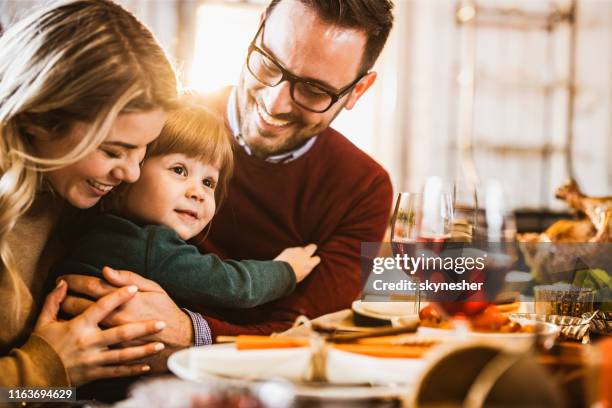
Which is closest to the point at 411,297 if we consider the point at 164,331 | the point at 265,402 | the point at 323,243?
the point at 323,243

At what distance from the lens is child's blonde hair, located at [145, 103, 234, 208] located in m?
1.21

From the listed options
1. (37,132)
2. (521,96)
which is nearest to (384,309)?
(37,132)

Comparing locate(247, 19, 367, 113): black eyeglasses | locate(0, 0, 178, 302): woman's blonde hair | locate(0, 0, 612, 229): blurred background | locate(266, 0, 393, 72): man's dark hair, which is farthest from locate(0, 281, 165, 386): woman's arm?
locate(0, 0, 612, 229): blurred background

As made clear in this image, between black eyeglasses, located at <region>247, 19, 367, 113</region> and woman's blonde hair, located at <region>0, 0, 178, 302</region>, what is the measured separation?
250mm

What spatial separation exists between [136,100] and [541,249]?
3.92ft

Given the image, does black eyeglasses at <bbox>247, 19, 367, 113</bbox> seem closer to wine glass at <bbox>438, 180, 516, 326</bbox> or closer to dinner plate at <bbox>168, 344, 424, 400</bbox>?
wine glass at <bbox>438, 180, 516, 326</bbox>

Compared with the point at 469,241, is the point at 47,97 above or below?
above

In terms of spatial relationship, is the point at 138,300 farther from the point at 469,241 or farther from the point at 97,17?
the point at 469,241

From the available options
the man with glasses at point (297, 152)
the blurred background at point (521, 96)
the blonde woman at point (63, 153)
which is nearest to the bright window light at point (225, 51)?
the man with glasses at point (297, 152)

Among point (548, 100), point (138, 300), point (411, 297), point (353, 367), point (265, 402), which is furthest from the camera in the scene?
point (548, 100)

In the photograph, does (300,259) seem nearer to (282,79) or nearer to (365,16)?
(282,79)

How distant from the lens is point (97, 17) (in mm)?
1118

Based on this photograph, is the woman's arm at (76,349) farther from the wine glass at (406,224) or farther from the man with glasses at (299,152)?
the wine glass at (406,224)

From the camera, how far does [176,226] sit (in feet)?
4.01
